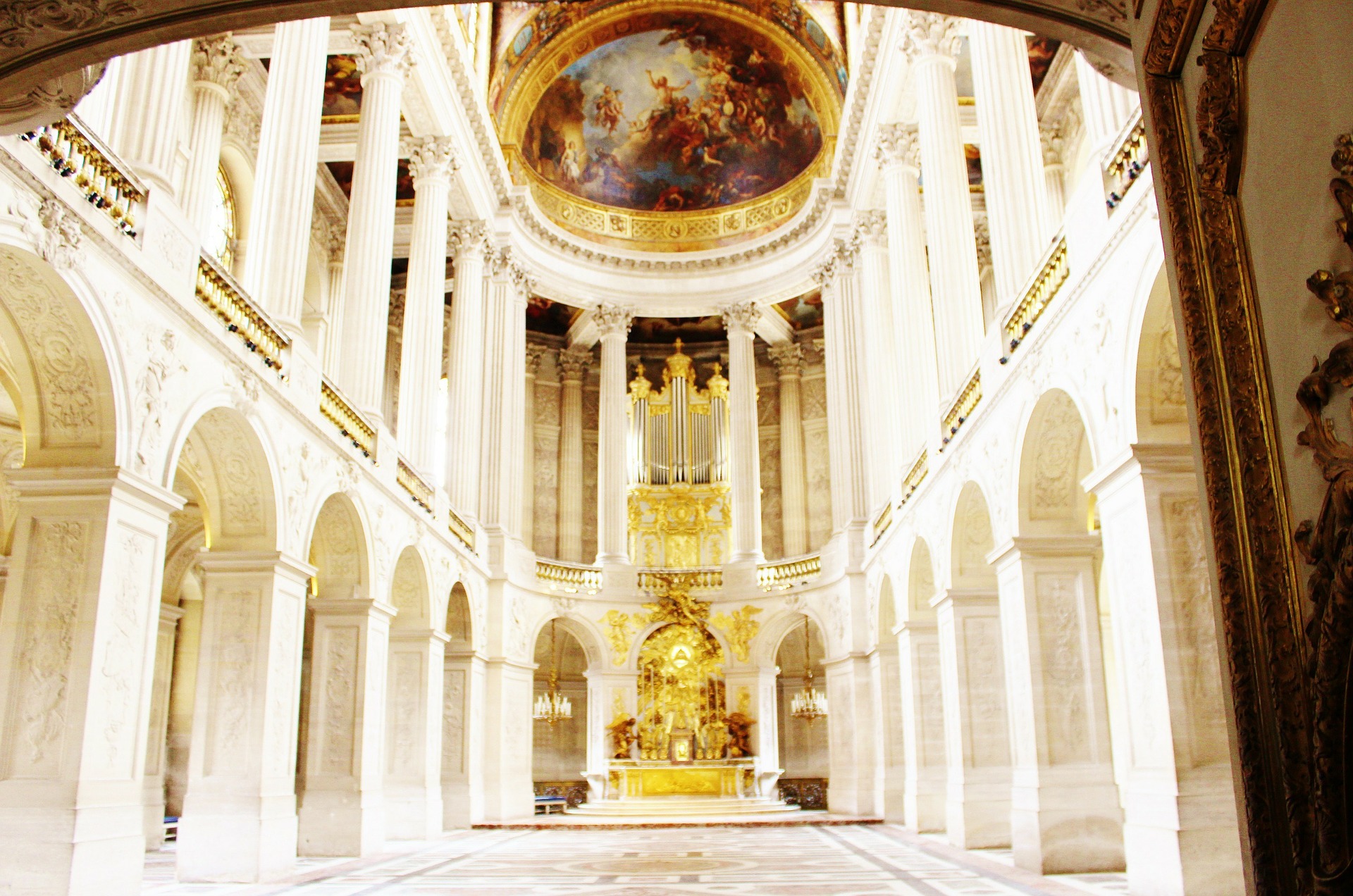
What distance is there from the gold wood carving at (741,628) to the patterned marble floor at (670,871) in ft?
26.6

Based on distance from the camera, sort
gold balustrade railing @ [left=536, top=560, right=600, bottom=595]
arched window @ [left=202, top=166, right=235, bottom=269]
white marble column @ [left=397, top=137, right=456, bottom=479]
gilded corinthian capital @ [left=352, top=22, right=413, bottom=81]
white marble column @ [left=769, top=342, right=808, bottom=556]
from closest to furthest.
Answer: gilded corinthian capital @ [left=352, top=22, right=413, bottom=81] → white marble column @ [left=397, top=137, right=456, bottom=479] → arched window @ [left=202, top=166, right=235, bottom=269] → gold balustrade railing @ [left=536, top=560, right=600, bottom=595] → white marble column @ [left=769, top=342, right=808, bottom=556]

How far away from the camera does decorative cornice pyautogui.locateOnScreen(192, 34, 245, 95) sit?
18594 millimetres

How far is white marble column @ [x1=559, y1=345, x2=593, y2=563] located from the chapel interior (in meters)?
0.11

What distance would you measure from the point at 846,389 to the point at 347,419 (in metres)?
13.0

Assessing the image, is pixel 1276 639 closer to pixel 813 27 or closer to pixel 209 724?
pixel 209 724

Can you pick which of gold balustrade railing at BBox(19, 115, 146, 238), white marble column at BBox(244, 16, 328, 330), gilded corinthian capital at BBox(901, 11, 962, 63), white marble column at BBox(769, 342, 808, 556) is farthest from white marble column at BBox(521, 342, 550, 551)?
gold balustrade railing at BBox(19, 115, 146, 238)

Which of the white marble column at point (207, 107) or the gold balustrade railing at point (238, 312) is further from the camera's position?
the white marble column at point (207, 107)

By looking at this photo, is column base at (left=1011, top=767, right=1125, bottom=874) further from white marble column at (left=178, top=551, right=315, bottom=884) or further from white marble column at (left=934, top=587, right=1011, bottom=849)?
white marble column at (left=178, top=551, right=315, bottom=884)

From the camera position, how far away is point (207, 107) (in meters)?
18.6

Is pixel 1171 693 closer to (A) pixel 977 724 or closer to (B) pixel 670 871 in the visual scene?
(B) pixel 670 871

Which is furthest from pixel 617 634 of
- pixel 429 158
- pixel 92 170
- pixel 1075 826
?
pixel 92 170

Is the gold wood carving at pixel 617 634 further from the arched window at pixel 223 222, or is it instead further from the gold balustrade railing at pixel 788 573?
the arched window at pixel 223 222

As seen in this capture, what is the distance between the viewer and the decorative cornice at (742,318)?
1126 inches

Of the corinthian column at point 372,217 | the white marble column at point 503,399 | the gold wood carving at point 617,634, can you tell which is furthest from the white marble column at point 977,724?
the gold wood carving at point 617,634
